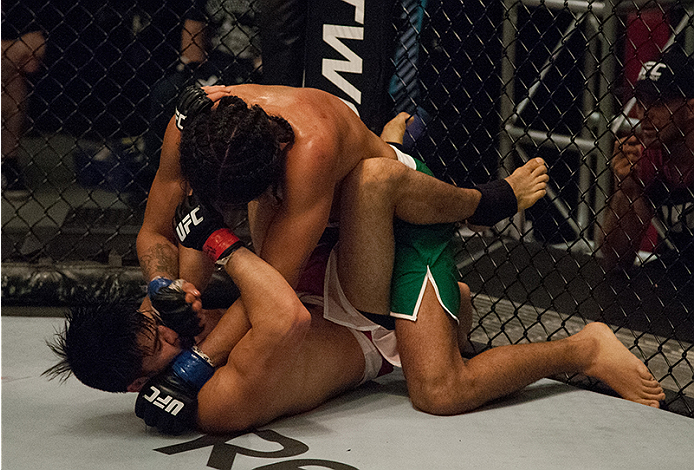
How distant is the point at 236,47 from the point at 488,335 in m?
2.05

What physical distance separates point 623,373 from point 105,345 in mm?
1395

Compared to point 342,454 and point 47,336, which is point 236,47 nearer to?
point 47,336

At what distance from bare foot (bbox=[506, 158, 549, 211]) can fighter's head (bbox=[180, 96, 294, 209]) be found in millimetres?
796

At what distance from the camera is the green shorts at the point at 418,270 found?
75.3 inches

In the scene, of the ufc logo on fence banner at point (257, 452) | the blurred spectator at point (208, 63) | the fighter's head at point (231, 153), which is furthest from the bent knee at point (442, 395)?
the blurred spectator at point (208, 63)

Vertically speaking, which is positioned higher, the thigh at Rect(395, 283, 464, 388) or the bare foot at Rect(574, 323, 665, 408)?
the thigh at Rect(395, 283, 464, 388)

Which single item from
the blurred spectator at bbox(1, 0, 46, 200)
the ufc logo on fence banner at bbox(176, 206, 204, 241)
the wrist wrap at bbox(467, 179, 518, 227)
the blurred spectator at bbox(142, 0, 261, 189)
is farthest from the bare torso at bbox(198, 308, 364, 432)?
the blurred spectator at bbox(1, 0, 46, 200)

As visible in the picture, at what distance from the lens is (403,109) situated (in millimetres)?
2623

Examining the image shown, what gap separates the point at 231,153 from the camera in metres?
1.56

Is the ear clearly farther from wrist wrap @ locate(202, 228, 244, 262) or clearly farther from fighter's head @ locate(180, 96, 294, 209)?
fighter's head @ locate(180, 96, 294, 209)

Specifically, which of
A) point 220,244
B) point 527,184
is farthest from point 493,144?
point 220,244

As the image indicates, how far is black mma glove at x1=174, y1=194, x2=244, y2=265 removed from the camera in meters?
1.65

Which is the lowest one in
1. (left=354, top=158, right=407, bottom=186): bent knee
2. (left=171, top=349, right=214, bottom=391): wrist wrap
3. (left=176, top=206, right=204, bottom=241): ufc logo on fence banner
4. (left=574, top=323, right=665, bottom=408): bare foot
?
(left=574, top=323, right=665, bottom=408): bare foot

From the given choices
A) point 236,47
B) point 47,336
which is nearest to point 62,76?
point 236,47
